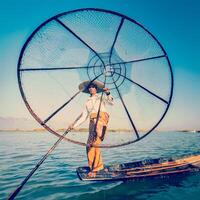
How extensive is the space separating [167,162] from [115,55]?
4932 millimetres

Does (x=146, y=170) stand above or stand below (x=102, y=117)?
below

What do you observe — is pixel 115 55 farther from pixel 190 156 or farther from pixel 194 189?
pixel 190 156

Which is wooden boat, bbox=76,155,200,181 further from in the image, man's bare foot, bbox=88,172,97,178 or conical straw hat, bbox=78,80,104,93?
conical straw hat, bbox=78,80,104,93

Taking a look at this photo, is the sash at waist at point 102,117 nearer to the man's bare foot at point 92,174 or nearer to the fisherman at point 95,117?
the fisherman at point 95,117

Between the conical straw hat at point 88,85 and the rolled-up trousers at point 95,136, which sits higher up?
the conical straw hat at point 88,85

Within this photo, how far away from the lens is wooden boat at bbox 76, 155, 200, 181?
7.79 meters

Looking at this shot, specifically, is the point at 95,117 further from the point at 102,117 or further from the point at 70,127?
the point at 70,127

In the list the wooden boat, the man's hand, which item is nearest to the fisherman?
the wooden boat

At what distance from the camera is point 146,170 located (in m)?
8.62

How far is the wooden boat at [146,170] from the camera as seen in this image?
307 inches

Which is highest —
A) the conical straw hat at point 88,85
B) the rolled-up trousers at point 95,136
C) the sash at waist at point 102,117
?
the conical straw hat at point 88,85

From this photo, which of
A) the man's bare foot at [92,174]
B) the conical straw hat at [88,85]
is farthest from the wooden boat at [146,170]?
the conical straw hat at [88,85]

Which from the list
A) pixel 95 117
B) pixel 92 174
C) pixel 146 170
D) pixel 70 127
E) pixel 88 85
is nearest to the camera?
pixel 70 127

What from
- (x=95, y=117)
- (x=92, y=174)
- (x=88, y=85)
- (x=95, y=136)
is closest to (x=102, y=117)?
(x=95, y=117)
